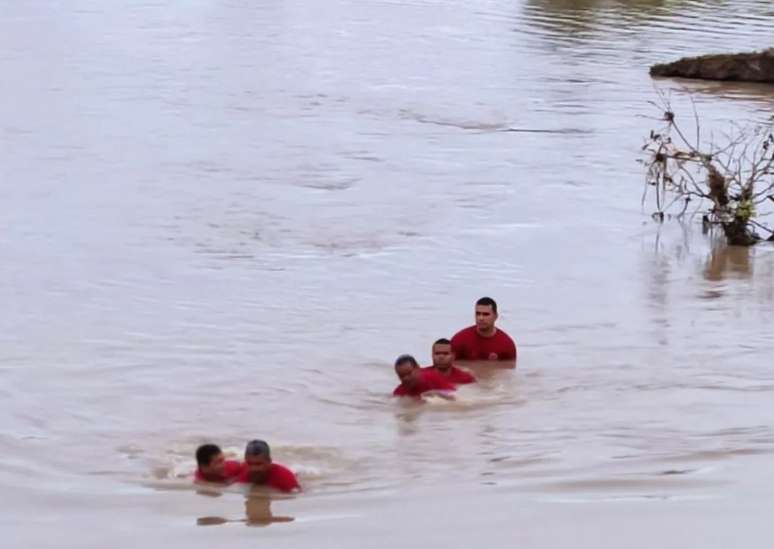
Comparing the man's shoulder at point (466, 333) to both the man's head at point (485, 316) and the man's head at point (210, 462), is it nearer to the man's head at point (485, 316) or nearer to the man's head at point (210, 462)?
the man's head at point (485, 316)

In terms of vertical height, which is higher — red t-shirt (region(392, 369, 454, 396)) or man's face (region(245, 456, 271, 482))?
man's face (region(245, 456, 271, 482))

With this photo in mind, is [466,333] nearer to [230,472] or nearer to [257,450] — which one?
[230,472]

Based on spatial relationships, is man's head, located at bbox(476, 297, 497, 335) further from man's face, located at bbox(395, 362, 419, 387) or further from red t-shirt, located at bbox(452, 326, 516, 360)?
man's face, located at bbox(395, 362, 419, 387)

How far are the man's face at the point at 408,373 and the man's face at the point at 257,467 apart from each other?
271cm

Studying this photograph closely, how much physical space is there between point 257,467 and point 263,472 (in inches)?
2.4

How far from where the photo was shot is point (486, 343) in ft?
53.2

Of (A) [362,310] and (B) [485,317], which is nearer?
(B) [485,317]

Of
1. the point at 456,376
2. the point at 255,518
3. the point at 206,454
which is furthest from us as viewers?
the point at 456,376

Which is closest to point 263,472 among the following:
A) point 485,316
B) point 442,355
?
point 442,355

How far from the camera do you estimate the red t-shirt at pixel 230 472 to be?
12328mm

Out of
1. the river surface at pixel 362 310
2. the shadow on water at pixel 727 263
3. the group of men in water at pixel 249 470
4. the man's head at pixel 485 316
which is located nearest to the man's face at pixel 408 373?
the river surface at pixel 362 310

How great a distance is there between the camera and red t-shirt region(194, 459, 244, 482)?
1233 centimetres

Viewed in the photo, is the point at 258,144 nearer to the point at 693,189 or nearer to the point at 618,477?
the point at 693,189

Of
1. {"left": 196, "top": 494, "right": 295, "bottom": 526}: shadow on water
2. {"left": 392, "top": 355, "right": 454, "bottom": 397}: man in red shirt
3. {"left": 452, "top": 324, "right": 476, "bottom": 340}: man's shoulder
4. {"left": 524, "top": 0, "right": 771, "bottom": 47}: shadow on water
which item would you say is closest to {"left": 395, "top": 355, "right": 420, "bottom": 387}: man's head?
{"left": 392, "top": 355, "right": 454, "bottom": 397}: man in red shirt
